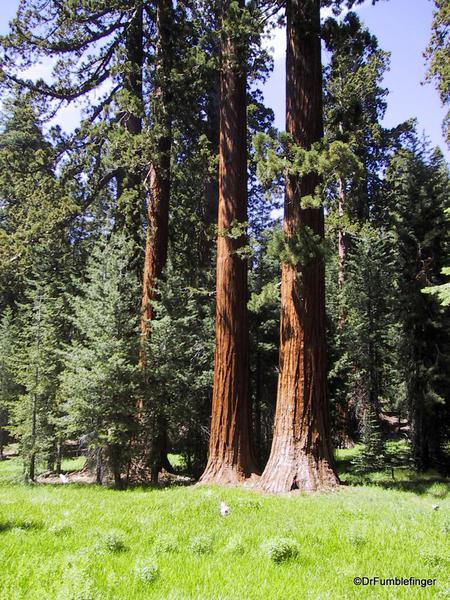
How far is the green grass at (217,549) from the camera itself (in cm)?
334

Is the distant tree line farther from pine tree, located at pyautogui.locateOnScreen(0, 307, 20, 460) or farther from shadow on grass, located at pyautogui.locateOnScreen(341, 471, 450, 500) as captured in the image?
pine tree, located at pyautogui.locateOnScreen(0, 307, 20, 460)

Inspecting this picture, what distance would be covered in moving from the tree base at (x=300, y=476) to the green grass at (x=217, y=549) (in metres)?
1.04

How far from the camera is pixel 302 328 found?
844cm

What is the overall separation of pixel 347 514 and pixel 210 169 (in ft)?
33.5

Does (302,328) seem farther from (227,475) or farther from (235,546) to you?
(235,546)

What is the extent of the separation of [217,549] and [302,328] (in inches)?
186

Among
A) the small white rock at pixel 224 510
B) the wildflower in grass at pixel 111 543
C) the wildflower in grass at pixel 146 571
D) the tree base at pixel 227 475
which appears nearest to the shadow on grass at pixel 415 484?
the tree base at pixel 227 475

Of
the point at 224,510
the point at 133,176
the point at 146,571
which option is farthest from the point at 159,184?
the point at 146,571

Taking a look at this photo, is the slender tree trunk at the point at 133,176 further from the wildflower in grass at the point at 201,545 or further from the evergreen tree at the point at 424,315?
the wildflower in grass at the point at 201,545

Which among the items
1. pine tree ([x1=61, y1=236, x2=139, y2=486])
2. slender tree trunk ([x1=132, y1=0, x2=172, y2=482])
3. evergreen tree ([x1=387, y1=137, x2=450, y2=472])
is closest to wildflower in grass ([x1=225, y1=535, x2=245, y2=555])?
pine tree ([x1=61, y1=236, x2=139, y2=486])

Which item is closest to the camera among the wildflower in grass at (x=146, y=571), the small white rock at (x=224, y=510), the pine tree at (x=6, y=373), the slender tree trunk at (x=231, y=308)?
the wildflower in grass at (x=146, y=571)

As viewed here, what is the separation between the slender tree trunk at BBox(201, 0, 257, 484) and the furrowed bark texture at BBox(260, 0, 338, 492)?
104 centimetres

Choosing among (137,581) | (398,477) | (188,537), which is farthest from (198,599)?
(398,477)

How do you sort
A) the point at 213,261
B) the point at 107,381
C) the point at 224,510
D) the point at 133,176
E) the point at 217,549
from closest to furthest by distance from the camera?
the point at 217,549, the point at 224,510, the point at 107,381, the point at 133,176, the point at 213,261
